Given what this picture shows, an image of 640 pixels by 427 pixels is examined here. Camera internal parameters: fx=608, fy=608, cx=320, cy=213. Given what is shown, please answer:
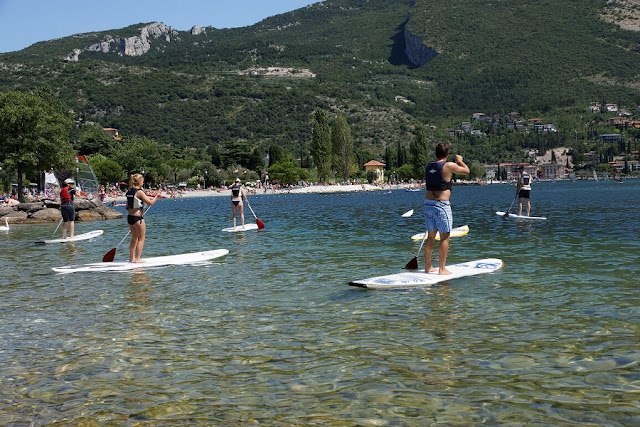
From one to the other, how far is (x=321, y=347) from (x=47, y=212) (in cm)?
4251

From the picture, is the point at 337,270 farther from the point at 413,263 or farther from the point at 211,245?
the point at 211,245

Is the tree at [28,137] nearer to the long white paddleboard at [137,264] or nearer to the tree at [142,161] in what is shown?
the long white paddleboard at [137,264]

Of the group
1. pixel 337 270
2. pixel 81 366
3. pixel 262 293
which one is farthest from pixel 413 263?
pixel 81 366

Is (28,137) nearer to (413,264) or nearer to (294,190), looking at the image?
(413,264)

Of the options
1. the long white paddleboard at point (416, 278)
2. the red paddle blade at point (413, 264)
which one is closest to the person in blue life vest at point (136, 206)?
the long white paddleboard at point (416, 278)

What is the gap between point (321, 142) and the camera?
145250 millimetres

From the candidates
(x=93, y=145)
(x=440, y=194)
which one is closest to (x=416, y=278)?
(x=440, y=194)

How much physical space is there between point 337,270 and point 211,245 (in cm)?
912

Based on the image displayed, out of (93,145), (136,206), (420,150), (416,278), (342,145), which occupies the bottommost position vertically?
(416,278)

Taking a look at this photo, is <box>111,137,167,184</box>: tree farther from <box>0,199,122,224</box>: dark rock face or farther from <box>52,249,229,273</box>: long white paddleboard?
<box>52,249,229,273</box>: long white paddleboard

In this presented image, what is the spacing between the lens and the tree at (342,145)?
153000 millimetres

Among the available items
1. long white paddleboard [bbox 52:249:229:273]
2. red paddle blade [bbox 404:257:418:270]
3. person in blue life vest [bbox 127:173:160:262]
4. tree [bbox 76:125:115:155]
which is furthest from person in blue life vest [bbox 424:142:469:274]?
tree [bbox 76:125:115:155]

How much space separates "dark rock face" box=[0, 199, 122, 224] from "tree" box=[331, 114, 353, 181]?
107 m

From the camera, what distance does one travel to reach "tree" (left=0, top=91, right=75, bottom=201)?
56094 mm
